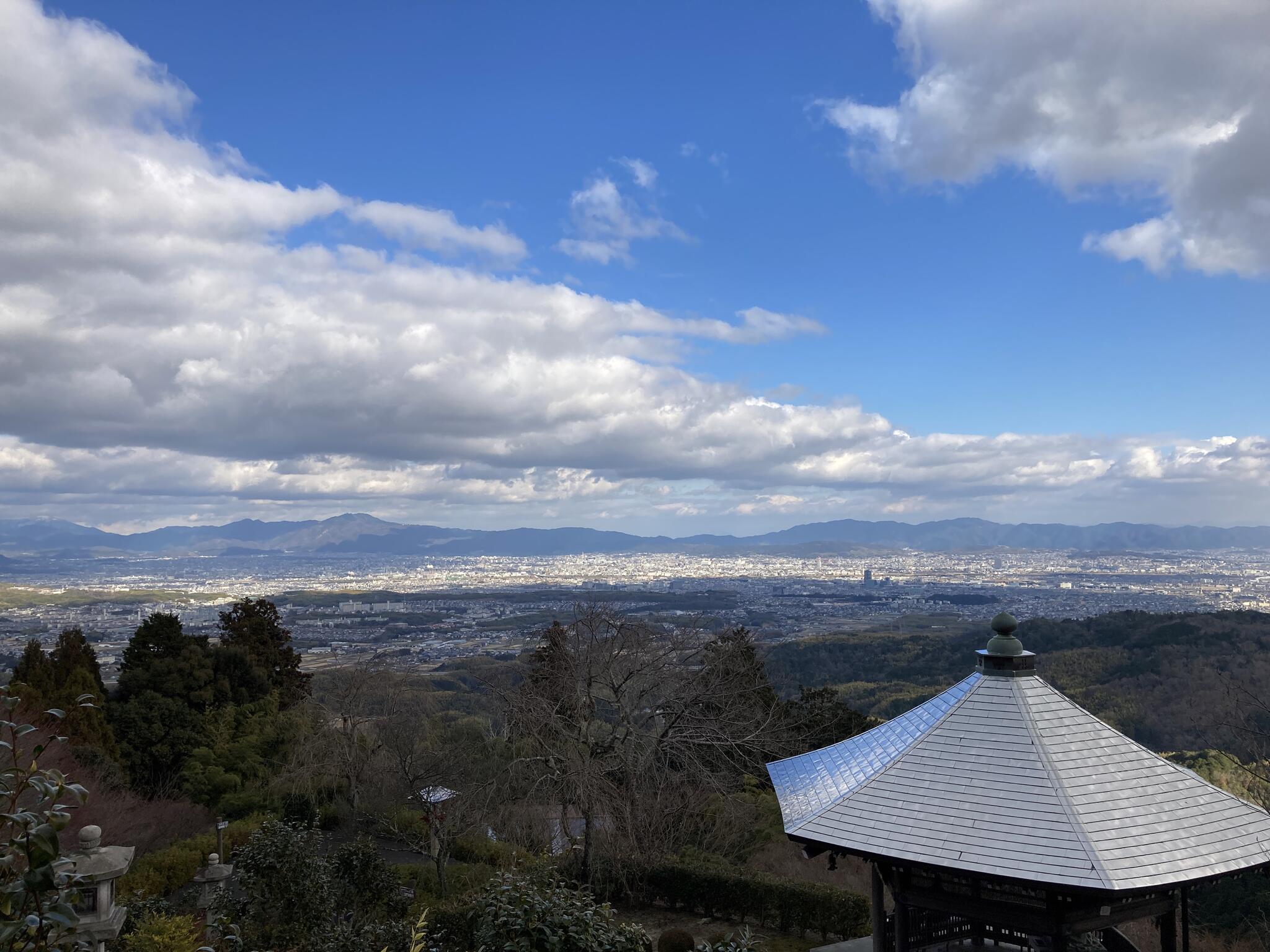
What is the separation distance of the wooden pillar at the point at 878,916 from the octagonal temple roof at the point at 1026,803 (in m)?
1.04

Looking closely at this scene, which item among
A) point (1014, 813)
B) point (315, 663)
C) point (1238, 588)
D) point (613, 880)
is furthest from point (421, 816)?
point (1238, 588)

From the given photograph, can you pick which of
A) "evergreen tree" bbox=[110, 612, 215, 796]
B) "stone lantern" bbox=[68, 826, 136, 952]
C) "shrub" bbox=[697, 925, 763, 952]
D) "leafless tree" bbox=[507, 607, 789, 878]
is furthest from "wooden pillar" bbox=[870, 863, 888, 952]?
"evergreen tree" bbox=[110, 612, 215, 796]

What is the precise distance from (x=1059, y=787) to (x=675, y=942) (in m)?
5.90

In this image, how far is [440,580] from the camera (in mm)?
132125

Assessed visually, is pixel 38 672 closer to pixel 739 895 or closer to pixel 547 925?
pixel 739 895

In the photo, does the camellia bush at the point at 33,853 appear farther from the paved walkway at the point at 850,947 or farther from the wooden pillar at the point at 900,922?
the paved walkway at the point at 850,947

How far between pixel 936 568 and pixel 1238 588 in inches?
2316

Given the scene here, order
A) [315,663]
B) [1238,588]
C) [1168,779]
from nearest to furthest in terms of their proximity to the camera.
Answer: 1. [1168,779]
2. [315,663]
3. [1238,588]

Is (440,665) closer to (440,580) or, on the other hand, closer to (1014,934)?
(1014,934)

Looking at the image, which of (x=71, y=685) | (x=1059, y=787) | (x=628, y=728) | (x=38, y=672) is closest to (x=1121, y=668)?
(x=628, y=728)

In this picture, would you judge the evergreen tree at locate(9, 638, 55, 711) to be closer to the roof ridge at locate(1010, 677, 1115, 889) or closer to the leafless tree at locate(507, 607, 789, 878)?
the leafless tree at locate(507, 607, 789, 878)

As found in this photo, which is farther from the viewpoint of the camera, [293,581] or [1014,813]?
[293,581]

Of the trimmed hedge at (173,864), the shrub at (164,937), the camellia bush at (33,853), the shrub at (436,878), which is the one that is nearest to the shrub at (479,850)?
the shrub at (436,878)

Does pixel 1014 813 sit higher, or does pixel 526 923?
pixel 1014 813
